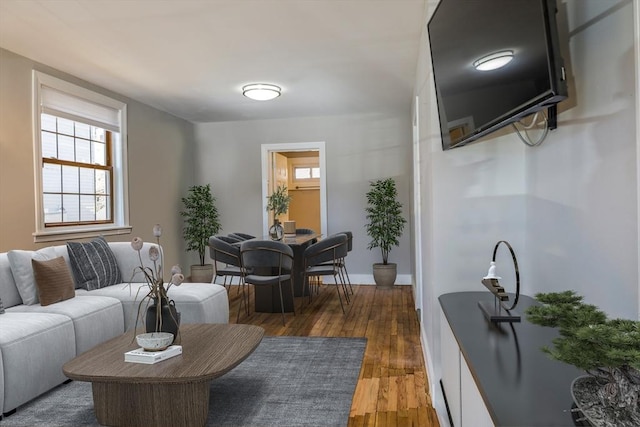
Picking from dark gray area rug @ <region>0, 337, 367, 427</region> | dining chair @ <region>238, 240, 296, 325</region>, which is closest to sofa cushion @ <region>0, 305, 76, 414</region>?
dark gray area rug @ <region>0, 337, 367, 427</region>

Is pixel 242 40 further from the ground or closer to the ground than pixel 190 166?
further from the ground

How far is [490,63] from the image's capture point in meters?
1.75

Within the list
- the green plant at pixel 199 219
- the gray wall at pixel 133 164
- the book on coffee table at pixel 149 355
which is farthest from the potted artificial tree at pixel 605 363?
the green plant at pixel 199 219

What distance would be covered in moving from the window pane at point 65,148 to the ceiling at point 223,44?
2.25ft

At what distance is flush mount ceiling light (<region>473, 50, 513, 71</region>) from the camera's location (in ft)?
5.22

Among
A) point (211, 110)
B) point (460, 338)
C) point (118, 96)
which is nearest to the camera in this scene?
point (460, 338)

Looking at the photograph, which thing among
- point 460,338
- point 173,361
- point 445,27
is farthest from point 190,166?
point 460,338

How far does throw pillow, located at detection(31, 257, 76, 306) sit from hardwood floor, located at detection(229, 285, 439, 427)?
1.78 m

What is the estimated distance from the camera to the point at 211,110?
6.45 meters

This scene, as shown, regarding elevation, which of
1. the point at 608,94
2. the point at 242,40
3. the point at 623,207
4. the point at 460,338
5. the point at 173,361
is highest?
the point at 242,40

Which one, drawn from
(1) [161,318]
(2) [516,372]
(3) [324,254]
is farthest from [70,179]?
(2) [516,372]

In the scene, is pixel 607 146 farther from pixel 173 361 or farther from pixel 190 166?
pixel 190 166

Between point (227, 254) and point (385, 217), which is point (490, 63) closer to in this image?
point (227, 254)

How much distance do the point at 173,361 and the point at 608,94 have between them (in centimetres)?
227
